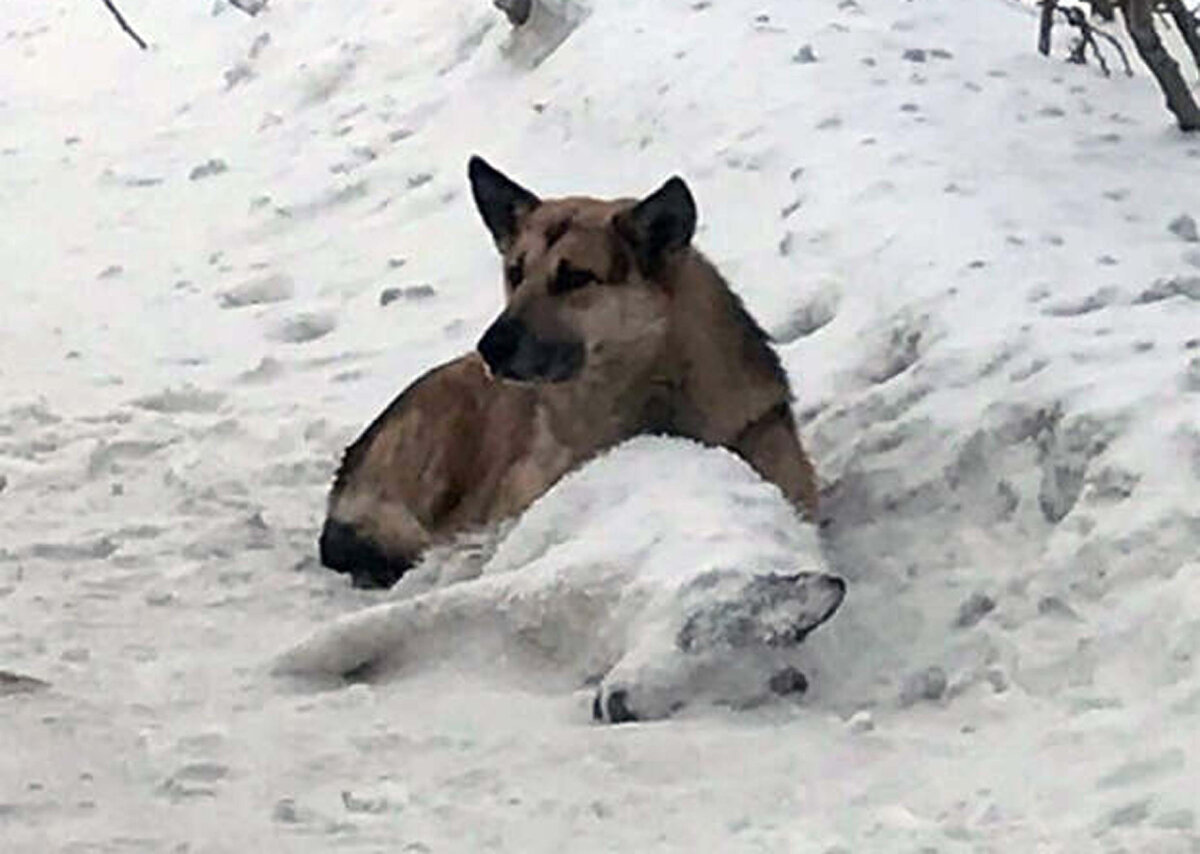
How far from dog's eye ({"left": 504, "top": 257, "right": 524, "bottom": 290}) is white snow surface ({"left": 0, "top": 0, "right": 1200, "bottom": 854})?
0.61 metres

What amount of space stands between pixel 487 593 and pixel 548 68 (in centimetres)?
528

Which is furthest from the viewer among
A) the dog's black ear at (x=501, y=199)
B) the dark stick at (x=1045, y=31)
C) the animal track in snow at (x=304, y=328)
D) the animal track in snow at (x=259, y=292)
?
the animal track in snow at (x=259, y=292)

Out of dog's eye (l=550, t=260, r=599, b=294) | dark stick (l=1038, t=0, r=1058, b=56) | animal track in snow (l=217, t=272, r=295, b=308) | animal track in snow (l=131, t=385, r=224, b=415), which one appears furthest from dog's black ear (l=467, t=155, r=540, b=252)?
dark stick (l=1038, t=0, r=1058, b=56)

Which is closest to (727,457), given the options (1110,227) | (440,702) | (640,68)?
(440,702)

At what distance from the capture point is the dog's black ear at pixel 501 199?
5586 mm

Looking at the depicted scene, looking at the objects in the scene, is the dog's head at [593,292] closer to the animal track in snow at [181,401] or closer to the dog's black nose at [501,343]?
the dog's black nose at [501,343]

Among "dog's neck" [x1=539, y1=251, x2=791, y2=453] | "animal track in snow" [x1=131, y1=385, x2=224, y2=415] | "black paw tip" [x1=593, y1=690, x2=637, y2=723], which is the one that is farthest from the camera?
"animal track in snow" [x1=131, y1=385, x2=224, y2=415]

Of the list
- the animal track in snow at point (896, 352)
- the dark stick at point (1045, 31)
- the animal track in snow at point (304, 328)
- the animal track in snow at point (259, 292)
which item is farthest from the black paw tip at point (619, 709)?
the dark stick at point (1045, 31)

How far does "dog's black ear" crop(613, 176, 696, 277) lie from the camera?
5297mm

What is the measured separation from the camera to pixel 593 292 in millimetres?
5328

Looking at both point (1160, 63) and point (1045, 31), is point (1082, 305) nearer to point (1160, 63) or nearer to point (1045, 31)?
point (1160, 63)

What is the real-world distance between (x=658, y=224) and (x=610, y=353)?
0.29 m

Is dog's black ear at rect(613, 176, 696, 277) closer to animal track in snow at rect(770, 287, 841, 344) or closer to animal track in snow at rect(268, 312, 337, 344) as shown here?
animal track in snow at rect(770, 287, 841, 344)

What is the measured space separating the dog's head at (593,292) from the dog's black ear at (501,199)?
16 cm
